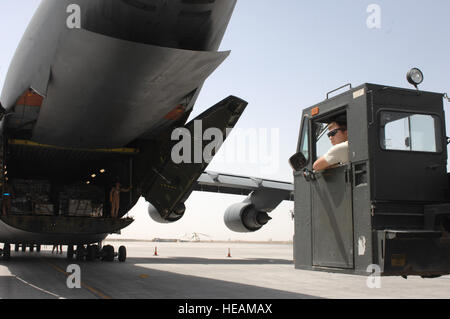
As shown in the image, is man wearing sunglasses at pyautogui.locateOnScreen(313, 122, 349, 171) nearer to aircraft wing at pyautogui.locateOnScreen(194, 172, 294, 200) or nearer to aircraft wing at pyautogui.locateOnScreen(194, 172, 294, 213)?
aircraft wing at pyautogui.locateOnScreen(194, 172, 294, 213)

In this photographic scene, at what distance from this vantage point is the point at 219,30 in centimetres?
777

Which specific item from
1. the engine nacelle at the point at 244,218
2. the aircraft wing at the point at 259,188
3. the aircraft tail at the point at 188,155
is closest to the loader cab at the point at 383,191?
the aircraft tail at the point at 188,155

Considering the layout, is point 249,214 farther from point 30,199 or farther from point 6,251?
point 6,251

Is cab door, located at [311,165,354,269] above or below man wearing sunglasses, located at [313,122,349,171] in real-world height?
below

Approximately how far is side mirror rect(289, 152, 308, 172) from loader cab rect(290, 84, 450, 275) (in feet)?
0.04

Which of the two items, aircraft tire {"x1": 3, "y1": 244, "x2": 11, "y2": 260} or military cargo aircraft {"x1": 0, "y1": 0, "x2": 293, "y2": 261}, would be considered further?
aircraft tire {"x1": 3, "y1": 244, "x2": 11, "y2": 260}

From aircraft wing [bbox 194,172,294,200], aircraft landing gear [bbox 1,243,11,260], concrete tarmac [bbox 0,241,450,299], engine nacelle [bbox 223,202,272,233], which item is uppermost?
aircraft wing [bbox 194,172,294,200]

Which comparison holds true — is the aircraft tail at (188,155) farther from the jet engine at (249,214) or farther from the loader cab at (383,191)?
the jet engine at (249,214)

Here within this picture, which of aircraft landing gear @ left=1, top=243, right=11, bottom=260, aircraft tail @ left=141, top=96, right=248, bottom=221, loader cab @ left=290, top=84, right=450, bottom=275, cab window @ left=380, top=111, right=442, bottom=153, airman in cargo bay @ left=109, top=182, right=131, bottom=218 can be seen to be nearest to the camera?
loader cab @ left=290, top=84, right=450, bottom=275

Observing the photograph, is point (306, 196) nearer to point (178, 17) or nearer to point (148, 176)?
point (178, 17)

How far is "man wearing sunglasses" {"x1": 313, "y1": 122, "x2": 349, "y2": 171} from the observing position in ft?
19.4

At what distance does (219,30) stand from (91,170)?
9.14m

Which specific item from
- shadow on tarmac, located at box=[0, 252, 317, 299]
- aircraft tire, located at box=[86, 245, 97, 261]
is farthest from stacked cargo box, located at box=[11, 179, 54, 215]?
aircraft tire, located at box=[86, 245, 97, 261]
